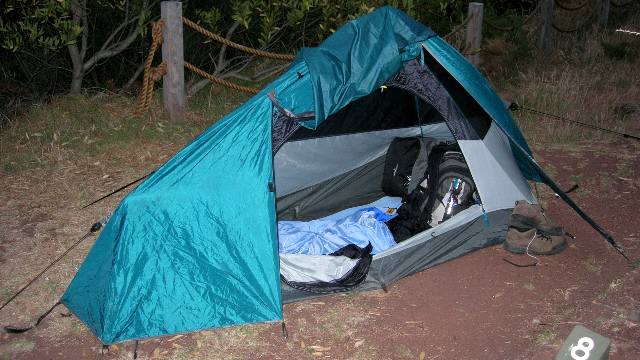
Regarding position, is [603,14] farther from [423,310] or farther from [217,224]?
[217,224]

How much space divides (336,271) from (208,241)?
903 mm

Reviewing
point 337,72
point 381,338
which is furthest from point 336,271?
point 337,72

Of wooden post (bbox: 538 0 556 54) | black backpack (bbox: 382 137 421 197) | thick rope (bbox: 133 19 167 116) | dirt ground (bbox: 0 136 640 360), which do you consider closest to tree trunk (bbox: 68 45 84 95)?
thick rope (bbox: 133 19 167 116)

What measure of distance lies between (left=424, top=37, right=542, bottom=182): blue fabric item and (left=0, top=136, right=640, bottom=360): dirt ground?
2.97 feet

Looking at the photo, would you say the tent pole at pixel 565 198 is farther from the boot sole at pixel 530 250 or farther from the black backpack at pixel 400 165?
the black backpack at pixel 400 165

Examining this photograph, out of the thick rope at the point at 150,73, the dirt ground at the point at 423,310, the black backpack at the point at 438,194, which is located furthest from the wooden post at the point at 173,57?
A: the black backpack at the point at 438,194

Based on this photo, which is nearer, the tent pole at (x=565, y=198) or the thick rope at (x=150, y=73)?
the tent pole at (x=565, y=198)

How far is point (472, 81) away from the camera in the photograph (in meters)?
4.46

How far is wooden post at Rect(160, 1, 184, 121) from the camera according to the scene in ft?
20.3

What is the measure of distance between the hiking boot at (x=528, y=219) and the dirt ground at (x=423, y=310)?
229 mm

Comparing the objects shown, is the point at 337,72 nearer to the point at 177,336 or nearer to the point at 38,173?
the point at 177,336

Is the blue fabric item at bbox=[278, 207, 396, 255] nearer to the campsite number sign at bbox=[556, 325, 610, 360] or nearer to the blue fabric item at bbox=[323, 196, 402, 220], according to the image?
the blue fabric item at bbox=[323, 196, 402, 220]

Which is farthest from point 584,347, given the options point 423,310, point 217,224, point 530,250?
point 217,224

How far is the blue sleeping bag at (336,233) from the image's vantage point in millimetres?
4660
